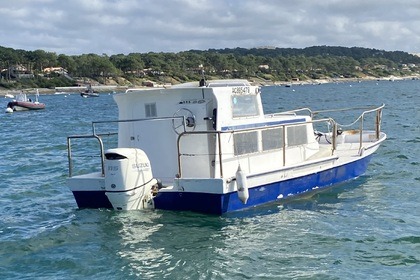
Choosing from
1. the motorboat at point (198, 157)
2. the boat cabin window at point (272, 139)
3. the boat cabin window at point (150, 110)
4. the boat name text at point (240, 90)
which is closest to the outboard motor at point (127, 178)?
the motorboat at point (198, 157)

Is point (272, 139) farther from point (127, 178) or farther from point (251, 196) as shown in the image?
point (127, 178)

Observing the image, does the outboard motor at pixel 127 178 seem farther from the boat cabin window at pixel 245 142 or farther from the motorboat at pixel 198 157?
the boat cabin window at pixel 245 142

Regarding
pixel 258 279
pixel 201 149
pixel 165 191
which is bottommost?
pixel 258 279

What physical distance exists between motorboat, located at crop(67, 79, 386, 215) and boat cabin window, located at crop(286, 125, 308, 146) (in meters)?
0.05

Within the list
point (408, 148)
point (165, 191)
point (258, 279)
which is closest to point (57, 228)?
point (165, 191)

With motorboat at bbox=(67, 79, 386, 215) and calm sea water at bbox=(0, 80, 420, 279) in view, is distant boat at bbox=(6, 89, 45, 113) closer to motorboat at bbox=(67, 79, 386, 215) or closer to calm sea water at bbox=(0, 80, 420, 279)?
calm sea water at bbox=(0, 80, 420, 279)

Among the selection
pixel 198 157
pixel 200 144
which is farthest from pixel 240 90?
pixel 198 157

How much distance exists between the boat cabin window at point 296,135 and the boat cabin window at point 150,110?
3.83m

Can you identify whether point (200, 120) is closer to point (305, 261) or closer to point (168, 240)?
point (168, 240)

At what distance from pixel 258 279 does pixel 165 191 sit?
4324mm

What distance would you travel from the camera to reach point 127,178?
1324 cm

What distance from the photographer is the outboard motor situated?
520 inches

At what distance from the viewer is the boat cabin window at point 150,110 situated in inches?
586

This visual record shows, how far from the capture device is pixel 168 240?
12.0 meters
